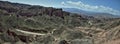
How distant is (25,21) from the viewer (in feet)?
288

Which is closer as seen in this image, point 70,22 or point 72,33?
point 72,33

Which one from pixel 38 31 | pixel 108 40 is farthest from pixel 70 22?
pixel 108 40

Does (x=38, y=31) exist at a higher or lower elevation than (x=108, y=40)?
lower

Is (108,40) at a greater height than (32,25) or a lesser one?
greater

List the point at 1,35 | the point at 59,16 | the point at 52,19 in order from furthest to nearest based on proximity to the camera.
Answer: the point at 59,16 < the point at 52,19 < the point at 1,35

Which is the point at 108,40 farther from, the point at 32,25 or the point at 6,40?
the point at 32,25

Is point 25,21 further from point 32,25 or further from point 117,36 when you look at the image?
point 117,36

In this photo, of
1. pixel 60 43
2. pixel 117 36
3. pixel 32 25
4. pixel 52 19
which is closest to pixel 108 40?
pixel 117 36

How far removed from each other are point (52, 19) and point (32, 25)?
30.9m

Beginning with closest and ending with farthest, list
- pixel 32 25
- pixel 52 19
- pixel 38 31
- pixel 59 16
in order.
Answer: pixel 38 31
pixel 32 25
pixel 52 19
pixel 59 16

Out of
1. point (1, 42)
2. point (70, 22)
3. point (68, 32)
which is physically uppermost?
point (1, 42)

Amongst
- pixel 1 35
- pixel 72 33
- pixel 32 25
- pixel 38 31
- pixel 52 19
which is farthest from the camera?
pixel 52 19

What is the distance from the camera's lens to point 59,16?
130m

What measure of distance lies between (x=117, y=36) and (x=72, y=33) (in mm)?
17403
